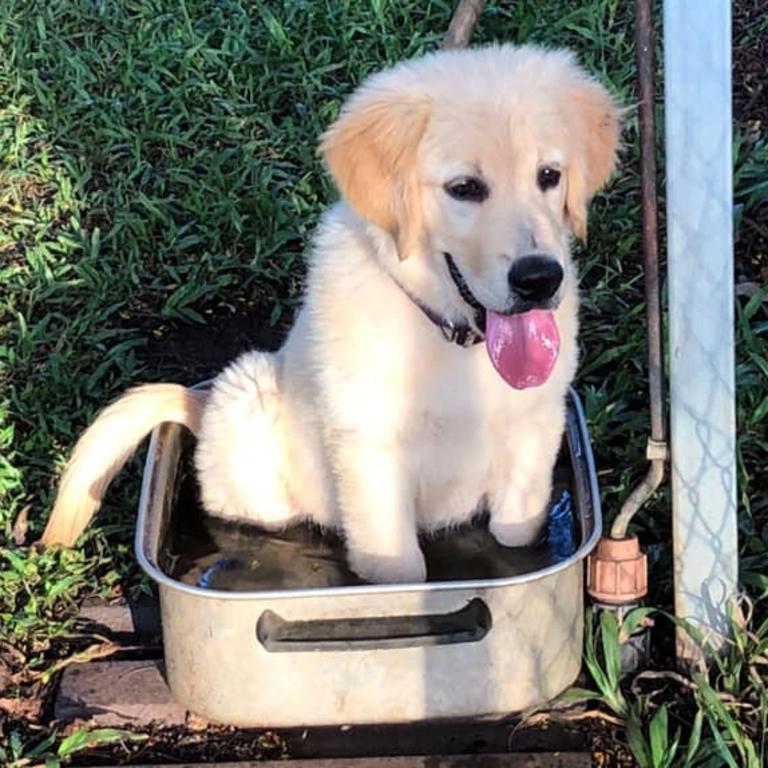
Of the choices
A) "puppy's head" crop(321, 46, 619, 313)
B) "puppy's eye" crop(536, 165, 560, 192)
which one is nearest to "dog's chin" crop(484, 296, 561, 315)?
"puppy's head" crop(321, 46, 619, 313)

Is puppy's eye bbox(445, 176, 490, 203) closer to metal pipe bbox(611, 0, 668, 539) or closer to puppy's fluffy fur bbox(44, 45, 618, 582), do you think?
A: puppy's fluffy fur bbox(44, 45, 618, 582)

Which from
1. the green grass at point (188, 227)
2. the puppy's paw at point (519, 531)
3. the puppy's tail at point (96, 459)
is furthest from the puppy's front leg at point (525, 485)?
the puppy's tail at point (96, 459)

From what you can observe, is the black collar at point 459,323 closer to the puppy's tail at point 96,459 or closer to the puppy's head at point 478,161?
the puppy's head at point 478,161

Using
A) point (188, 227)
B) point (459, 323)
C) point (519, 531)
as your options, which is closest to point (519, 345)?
point (459, 323)

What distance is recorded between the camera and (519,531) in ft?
9.65

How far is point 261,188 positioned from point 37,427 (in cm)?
119

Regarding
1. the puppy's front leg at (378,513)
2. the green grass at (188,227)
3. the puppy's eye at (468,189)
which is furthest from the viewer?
the green grass at (188,227)

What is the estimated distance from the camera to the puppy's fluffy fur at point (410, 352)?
246cm

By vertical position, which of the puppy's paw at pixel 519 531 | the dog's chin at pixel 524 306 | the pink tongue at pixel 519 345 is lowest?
the puppy's paw at pixel 519 531

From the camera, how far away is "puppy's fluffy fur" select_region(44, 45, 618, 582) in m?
2.46

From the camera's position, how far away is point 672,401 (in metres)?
2.54

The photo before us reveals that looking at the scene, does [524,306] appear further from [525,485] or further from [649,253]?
[525,485]

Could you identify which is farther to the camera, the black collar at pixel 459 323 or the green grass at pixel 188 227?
the green grass at pixel 188 227

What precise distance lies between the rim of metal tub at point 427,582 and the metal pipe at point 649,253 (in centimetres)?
11
